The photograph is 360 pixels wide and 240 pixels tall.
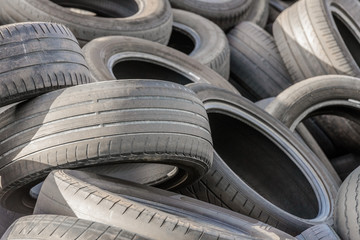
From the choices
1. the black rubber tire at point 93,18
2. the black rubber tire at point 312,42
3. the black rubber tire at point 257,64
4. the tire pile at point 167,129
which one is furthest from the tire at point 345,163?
the black rubber tire at point 93,18

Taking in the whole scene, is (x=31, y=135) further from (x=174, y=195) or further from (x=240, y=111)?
(x=240, y=111)

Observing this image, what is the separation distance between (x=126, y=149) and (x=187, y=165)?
38 centimetres

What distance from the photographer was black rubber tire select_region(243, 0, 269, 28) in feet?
21.1

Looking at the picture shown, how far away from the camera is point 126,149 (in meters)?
2.76

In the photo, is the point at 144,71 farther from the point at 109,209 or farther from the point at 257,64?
the point at 109,209

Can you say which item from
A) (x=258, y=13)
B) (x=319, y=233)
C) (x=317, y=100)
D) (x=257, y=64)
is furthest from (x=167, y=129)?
(x=258, y=13)

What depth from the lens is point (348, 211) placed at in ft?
10.3

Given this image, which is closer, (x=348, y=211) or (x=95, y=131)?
(x=95, y=131)

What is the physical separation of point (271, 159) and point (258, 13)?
2.61 m

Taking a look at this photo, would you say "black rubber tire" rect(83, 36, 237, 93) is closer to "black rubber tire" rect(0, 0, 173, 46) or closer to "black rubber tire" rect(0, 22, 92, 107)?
"black rubber tire" rect(0, 0, 173, 46)

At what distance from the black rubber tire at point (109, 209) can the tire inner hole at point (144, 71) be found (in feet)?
6.74

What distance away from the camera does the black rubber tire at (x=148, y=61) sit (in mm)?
4363

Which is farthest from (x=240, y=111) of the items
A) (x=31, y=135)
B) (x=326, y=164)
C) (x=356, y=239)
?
(x=31, y=135)

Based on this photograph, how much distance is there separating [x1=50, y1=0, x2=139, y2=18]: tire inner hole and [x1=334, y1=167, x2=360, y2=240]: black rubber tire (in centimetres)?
297
